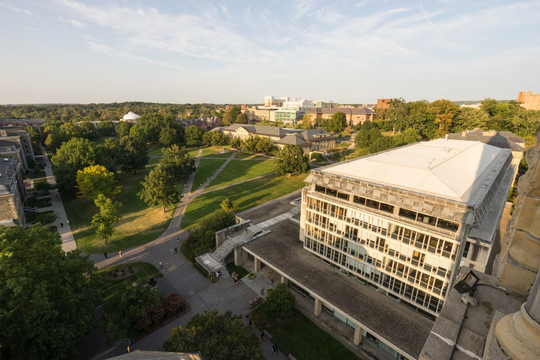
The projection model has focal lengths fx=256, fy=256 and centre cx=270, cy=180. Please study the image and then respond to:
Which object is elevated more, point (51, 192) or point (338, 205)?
point (338, 205)

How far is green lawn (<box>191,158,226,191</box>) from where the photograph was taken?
3162 inches

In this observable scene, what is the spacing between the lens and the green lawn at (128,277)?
1422 inches

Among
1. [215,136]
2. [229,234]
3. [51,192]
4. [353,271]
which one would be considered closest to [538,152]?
[353,271]

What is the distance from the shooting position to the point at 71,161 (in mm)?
66812

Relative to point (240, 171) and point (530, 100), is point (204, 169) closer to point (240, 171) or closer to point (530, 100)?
point (240, 171)

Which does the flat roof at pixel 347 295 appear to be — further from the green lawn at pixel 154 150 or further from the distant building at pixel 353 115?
the distant building at pixel 353 115

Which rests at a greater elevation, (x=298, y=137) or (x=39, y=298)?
(x=298, y=137)

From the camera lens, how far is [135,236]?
164 ft

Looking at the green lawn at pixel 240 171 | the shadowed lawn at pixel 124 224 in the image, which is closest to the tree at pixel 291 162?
the green lawn at pixel 240 171

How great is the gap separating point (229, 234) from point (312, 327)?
21231 mm

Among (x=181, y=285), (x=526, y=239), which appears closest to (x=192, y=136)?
(x=181, y=285)

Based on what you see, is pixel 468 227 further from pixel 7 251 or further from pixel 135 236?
pixel 135 236

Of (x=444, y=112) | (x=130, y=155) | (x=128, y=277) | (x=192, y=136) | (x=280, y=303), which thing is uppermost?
(x=444, y=112)

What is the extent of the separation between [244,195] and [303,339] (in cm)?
4388
